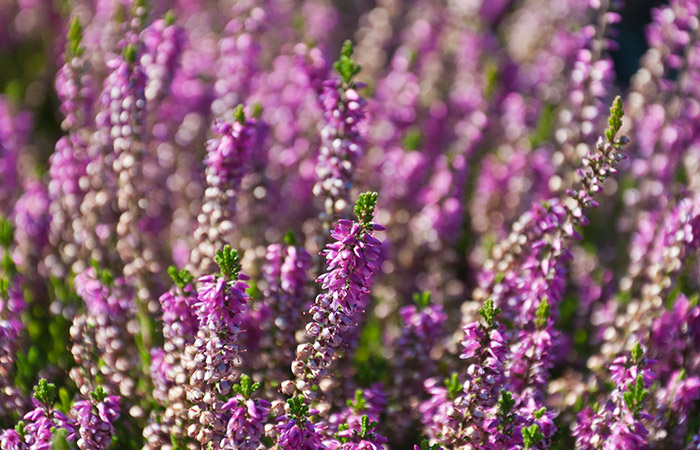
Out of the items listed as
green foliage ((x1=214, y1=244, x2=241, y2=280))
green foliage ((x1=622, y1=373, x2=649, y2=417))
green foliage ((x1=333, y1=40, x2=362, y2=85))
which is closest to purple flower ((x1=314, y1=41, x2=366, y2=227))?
green foliage ((x1=333, y1=40, x2=362, y2=85))

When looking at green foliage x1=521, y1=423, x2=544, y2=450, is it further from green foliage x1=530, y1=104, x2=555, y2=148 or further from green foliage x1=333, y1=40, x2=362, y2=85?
green foliage x1=530, y1=104, x2=555, y2=148

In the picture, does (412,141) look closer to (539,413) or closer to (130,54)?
(130,54)

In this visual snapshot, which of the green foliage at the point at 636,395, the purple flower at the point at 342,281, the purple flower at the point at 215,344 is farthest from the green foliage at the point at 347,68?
the green foliage at the point at 636,395

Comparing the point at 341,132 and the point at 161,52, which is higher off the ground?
the point at 161,52

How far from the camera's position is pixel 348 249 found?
2834 mm

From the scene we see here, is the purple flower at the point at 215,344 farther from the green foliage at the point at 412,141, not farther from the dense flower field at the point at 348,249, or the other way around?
the green foliage at the point at 412,141

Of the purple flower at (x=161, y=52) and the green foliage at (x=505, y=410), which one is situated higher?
the purple flower at (x=161, y=52)

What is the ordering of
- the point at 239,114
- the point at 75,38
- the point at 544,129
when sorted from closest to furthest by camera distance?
the point at 239,114 < the point at 75,38 < the point at 544,129

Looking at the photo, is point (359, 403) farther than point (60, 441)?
Yes

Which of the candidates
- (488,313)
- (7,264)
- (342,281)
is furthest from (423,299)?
(7,264)

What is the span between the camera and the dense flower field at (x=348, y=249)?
3.12m

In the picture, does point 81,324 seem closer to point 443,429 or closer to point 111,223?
point 111,223

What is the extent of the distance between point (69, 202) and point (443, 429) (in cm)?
259

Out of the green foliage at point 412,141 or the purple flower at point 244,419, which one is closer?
the purple flower at point 244,419
